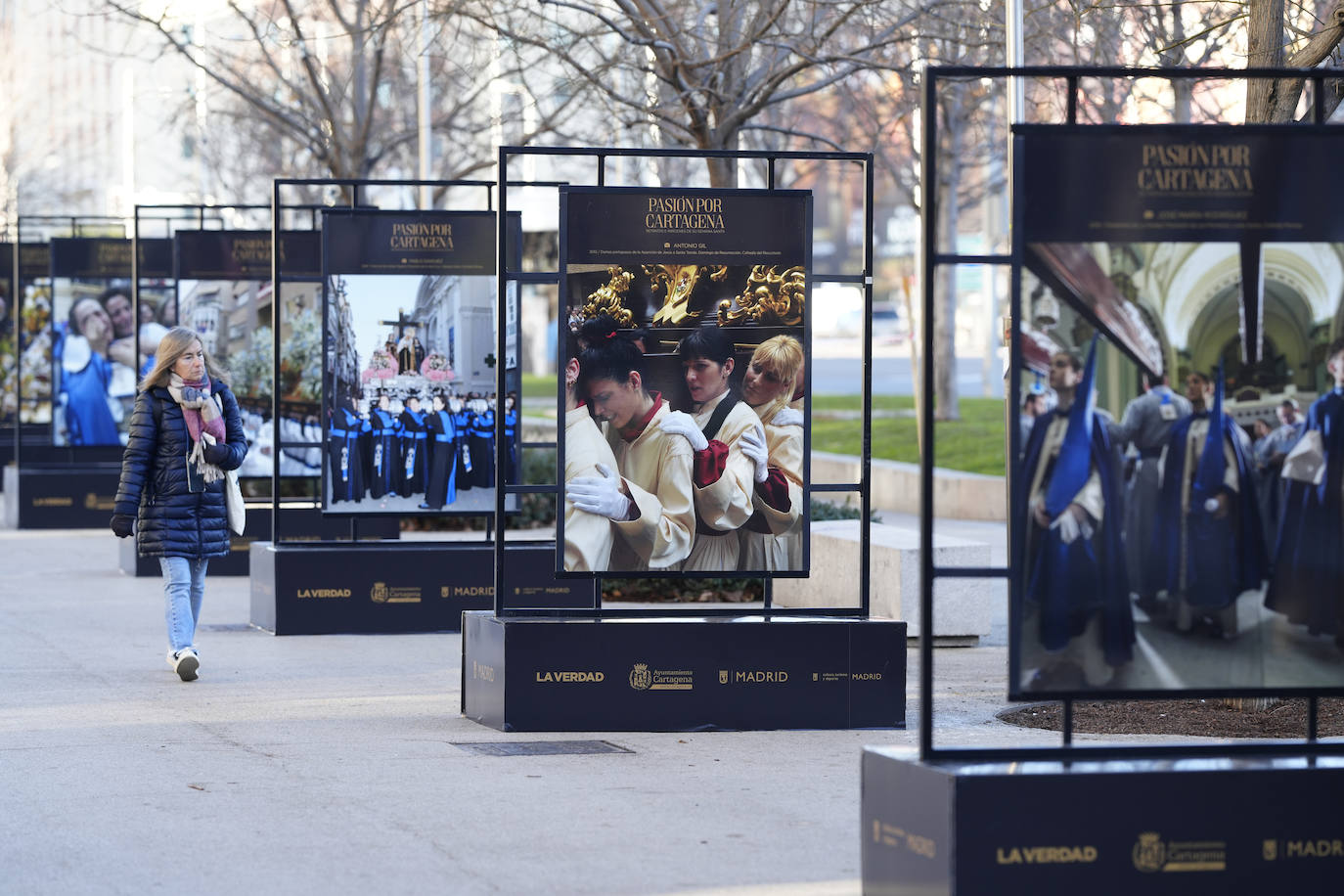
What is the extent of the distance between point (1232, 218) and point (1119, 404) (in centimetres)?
69

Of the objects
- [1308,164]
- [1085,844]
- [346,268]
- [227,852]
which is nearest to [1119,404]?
[1308,164]

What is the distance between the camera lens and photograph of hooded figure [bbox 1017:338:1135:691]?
19.5 feet

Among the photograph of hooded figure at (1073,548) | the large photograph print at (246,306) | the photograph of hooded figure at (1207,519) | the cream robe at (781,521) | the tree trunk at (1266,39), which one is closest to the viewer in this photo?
the photograph of hooded figure at (1073,548)

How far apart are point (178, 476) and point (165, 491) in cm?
11

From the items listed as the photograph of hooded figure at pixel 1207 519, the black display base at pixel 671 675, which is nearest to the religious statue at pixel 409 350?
the black display base at pixel 671 675

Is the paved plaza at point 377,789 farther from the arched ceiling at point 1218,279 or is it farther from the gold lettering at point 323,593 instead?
the arched ceiling at point 1218,279

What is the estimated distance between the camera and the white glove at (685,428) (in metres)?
9.58

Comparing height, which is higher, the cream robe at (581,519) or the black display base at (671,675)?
the cream robe at (581,519)

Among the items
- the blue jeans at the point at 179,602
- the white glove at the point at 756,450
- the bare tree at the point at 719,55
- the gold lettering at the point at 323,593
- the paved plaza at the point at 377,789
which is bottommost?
the paved plaza at the point at 377,789

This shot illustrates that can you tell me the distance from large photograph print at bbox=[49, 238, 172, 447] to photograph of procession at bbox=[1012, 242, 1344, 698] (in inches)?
686

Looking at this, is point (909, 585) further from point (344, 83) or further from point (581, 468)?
point (344, 83)

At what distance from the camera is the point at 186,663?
1108cm

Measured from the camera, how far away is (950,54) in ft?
61.6

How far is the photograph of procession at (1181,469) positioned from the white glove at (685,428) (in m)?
3.72
